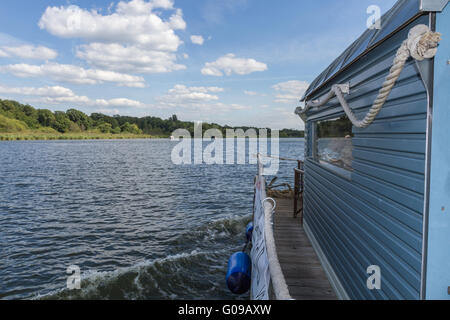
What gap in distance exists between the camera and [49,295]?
6961 mm

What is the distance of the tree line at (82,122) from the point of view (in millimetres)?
143250

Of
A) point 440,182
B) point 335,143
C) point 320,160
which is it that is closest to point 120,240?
point 320,160

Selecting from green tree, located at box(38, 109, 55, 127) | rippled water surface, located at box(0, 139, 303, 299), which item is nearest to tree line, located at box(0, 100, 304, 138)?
green tree, located at box(38, 109, 55, 127)

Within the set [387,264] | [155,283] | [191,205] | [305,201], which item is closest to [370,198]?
[387,264]

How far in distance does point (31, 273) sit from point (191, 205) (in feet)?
28.2

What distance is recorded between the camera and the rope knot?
2.14 meters

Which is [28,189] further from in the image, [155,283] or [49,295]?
[155,283]

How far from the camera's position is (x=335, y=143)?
5.37m

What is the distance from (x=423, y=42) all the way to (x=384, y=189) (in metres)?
1.60

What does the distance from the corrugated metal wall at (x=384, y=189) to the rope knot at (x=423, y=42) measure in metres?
0.18

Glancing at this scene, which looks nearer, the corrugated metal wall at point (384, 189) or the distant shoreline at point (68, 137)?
the corrugated metal wall at point (384, 189)

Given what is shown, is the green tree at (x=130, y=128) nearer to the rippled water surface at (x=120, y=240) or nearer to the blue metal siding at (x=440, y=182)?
the rippled water surface at (x=120, y=240)

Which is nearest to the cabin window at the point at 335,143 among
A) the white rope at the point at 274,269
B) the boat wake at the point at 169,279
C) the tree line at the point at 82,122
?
the white rope at the point at 274,269

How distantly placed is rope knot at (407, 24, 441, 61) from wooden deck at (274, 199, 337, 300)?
13.0 ft
